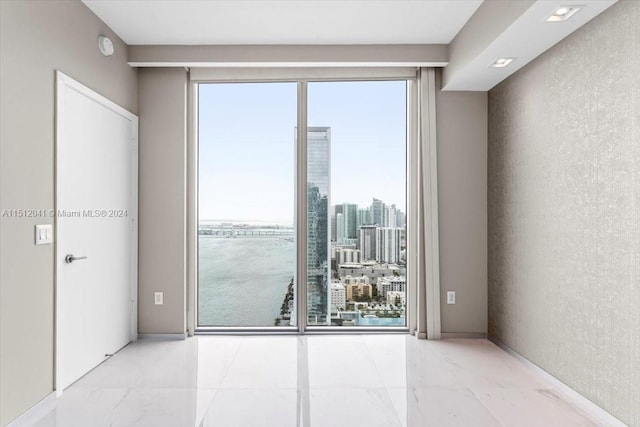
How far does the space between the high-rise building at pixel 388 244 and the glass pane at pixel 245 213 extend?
2.80 feet

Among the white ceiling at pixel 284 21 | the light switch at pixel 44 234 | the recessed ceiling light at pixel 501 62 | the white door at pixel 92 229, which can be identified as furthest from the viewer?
the recessed ceiling light at pixel 501 62

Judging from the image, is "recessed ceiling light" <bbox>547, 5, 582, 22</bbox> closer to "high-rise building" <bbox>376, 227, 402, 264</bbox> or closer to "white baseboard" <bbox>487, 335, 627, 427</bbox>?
"high-rise building" <bbox>376, 227, 402, 264</bbox>

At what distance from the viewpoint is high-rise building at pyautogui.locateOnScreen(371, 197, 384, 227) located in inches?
154

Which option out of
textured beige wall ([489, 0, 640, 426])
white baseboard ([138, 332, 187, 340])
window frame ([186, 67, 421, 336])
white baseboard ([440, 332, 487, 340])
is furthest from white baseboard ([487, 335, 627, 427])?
white baseboard ([138, 332, 187, 340])

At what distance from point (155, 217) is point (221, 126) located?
3.51 feet

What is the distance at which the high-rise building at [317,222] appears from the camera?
3881mm

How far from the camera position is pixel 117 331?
3385mm

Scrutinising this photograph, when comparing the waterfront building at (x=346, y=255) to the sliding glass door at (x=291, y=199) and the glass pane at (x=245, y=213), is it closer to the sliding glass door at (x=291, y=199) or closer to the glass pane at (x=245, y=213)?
the sliding glass door at (x=291, y=199)

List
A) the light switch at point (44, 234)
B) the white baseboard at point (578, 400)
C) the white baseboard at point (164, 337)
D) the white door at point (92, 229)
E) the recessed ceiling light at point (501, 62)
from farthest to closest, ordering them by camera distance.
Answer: the white baseboard at point (164, 337)
the recessed ceiling light at point (501, 62)
the white door at point (92, 229)
the light switch at point (44, 234)
the white baseboard at point (578, 400)

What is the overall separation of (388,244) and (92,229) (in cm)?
256

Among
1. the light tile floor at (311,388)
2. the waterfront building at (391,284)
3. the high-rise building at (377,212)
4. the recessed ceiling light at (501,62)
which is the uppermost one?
the recessed ceiling light at (501,62)

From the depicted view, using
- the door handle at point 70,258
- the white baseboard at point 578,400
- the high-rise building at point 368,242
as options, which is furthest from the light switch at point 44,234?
the white baseboard at point 578,400

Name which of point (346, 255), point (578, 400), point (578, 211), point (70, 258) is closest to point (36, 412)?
point (70, 258)

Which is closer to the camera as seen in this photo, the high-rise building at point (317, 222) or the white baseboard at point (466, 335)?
the white baseboard at point (466, 335)
